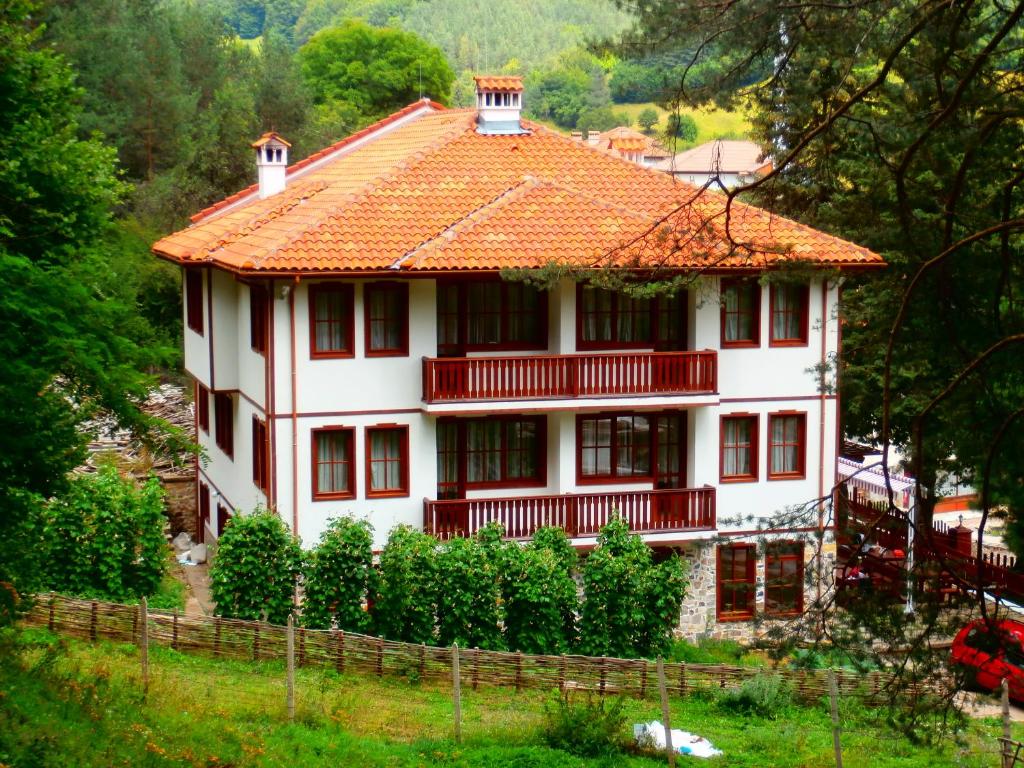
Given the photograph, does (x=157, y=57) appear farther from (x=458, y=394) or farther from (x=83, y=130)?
(x=458, y=394)

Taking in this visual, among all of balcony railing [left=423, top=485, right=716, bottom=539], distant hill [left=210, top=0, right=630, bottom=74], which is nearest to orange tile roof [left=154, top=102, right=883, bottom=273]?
balcony railing [left=423, top=485, right=716, bottom=539]

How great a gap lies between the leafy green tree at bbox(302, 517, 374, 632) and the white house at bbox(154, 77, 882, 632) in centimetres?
185

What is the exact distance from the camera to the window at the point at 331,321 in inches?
973

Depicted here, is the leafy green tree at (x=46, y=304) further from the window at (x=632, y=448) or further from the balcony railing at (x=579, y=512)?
the window at (x=632, y=448)

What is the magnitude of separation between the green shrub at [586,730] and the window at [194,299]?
1387cm

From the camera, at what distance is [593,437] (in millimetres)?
26609

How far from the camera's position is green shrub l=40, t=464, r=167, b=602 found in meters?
23.6

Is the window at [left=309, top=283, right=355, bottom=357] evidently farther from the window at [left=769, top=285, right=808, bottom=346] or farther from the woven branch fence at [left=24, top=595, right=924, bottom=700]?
the window at [left=769, top=285, right=808, bottom=346]

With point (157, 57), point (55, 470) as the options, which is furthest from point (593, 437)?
point (157, 57)

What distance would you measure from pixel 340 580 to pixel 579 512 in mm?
4774

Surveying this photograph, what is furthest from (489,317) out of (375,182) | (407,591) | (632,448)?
(407,591)

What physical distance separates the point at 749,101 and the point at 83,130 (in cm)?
4026

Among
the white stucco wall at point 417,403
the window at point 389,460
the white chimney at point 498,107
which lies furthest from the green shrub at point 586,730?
the white chimney at point 498,107

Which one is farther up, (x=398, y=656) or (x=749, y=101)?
(x=749, y=101)
